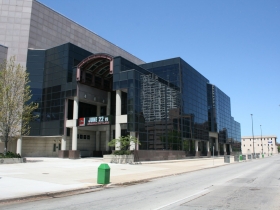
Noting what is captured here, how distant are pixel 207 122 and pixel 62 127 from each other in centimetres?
4042

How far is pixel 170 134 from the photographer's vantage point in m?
45.5

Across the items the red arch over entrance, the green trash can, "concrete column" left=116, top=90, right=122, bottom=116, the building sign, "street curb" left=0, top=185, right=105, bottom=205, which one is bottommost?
"street curb" left=0, top=185, right=105, bottom=205

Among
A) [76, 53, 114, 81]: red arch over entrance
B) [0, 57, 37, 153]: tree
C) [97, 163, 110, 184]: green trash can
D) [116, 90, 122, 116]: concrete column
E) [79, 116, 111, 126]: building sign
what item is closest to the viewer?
[97, 163, 110, 184]: green trash can

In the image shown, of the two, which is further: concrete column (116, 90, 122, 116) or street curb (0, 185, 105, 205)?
concrete column (116, 90, 122, 116)

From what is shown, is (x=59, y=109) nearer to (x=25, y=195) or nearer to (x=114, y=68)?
(x=114, y=68)

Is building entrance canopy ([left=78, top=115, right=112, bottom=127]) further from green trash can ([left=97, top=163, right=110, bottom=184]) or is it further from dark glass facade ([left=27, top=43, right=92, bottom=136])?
green trash can ([left=97, top=163, right=110, bottom=184])

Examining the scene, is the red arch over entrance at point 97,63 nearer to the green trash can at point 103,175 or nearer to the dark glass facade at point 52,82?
the dark glass facade at point 52,82

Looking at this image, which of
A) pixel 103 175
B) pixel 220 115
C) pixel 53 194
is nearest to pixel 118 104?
pixel 103 175

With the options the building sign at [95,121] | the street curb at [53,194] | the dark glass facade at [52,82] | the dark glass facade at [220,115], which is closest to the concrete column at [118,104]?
the building sign at [95,121]

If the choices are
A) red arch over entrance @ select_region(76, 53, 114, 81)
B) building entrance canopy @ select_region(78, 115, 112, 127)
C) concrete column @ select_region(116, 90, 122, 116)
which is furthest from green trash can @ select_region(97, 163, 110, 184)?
red arch over entrance @ select_region(76, 53, 114, 81)

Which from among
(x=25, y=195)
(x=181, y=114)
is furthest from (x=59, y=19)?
(x=25, y=195)

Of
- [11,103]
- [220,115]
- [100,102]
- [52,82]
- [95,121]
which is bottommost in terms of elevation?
[95,121]

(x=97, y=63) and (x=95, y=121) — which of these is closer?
(x=95, y=121)

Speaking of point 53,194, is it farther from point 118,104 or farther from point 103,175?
point 118,104
